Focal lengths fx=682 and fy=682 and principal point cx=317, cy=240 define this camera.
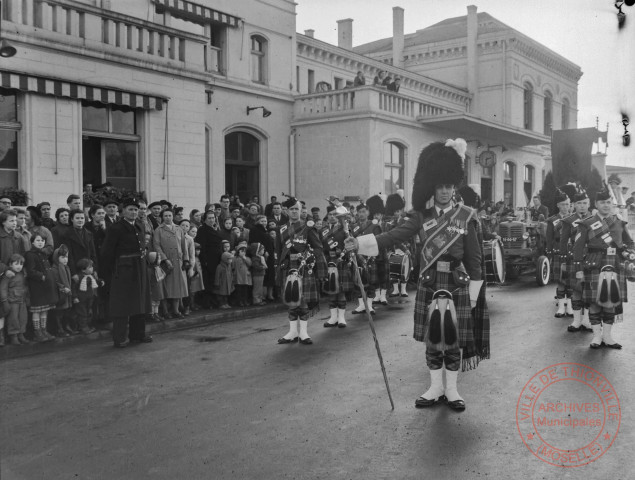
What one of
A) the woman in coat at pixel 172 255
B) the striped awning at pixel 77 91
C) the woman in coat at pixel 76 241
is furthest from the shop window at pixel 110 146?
the woman in coat at pixel 76 241

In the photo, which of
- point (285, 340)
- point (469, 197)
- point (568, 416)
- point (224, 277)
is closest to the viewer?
point (568, 416)

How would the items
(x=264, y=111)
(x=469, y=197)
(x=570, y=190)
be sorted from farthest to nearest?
1. (x=264, y=111)
2. (x=570, y=190)
3. (x=469, y=197)

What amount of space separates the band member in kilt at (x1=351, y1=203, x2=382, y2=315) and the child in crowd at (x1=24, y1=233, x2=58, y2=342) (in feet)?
14.8

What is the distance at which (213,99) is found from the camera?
18.4 m

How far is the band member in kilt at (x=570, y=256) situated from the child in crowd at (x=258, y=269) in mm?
4655

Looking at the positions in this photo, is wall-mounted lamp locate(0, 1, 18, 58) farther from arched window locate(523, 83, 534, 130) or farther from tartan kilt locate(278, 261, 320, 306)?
arched window locate(523, 83, 534, 130)

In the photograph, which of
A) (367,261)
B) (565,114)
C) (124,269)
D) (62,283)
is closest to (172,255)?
(124,269)

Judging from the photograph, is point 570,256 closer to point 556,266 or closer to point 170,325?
point 556,266

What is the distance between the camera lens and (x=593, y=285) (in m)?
7.70

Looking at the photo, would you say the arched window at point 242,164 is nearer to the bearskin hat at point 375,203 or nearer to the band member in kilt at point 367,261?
the band member in kilt at point 367,261

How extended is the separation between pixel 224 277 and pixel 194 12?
935cm

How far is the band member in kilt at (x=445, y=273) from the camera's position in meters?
5.52

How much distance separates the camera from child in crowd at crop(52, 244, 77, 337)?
830cm

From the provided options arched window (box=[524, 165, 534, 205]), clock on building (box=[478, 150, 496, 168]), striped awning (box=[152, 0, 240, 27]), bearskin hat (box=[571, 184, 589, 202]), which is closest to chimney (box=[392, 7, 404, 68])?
arched window (box=[524, 165, 534, 205])
